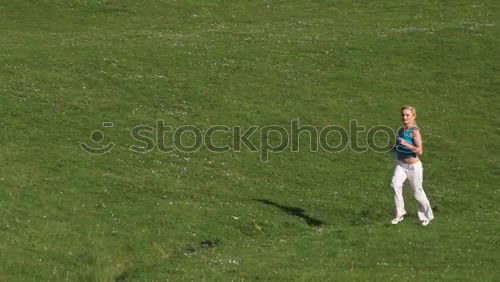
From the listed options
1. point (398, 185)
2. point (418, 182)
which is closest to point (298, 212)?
point (398, 185)

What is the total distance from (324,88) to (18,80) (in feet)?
57.7

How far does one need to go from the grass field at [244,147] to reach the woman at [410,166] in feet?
2.22

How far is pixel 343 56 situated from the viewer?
2197 inches

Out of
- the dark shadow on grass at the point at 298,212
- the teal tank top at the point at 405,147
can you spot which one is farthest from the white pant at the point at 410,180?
the dark shadow on grass at the point at 298,212

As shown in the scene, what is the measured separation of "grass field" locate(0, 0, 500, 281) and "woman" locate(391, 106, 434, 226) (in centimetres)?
68

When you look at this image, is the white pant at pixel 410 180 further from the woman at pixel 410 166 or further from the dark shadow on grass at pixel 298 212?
the dark shadow on grass at pixel 298 212

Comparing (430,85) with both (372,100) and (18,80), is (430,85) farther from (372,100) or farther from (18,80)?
(18,80)

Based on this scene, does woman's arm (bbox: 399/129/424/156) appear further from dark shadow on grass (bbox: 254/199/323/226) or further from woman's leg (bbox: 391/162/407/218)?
dark shadow on grass (bbox: 254/199/323/226)

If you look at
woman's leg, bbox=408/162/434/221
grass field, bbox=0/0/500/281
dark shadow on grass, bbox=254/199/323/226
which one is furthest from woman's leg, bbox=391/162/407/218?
dark shadow on grass, bbox=254/199/323/226

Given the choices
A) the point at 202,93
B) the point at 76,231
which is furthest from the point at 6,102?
the point at 76,231

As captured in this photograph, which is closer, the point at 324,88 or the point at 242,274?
the point at 242,274

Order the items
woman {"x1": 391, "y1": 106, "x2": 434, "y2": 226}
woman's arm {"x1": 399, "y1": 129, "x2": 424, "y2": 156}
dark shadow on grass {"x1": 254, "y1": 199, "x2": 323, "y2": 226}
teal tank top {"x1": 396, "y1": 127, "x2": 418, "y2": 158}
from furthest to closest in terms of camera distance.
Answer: dark shadow on grass {"x1": 254, "y1": 199, "x2": 323, "y2": 226} < teal tank top {"x1": 396, "y1": 127, "x2": 418, "y2": 158} < woman {"x1": 391, "y1": 106, "x2": 434, "y2": 226} < woman's arm {"x1": 399, "y1": 129, "x2": 424, "y2": 156}

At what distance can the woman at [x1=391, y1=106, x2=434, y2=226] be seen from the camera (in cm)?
2816

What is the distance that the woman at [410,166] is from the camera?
28156 mm
